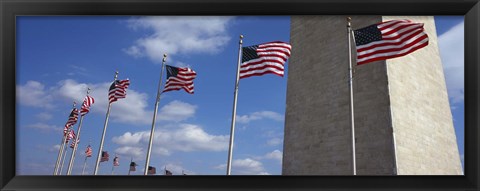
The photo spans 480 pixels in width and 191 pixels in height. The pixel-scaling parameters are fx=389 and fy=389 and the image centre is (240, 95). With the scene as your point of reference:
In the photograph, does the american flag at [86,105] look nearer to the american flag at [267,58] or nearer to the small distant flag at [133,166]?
the american flag at [267,58]

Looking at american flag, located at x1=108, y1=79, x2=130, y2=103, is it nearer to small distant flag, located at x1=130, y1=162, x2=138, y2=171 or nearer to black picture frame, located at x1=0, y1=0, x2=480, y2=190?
black picture frame, located at x1=0, y1=0, x2=480, y2=190

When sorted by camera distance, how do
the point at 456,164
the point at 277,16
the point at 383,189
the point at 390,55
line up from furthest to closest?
the point at 456,164
the point at 390,55
the point at 277,16
the point at 383,189

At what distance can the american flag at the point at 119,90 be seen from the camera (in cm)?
1666

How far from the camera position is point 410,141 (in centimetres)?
1458

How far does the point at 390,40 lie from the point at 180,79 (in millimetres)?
7051

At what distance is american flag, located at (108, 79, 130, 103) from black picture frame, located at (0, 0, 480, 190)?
Answer: 12.3m
